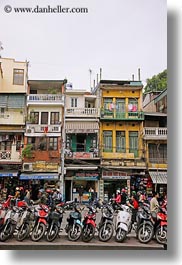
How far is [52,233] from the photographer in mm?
3818

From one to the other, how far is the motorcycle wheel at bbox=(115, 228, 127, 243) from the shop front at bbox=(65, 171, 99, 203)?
57cm

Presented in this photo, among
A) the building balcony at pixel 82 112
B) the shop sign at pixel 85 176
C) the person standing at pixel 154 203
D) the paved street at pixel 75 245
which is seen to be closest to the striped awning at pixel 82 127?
the building balcony at pixel 82 112

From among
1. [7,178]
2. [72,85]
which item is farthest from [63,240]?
[72,85]

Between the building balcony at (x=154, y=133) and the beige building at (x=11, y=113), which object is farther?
the beige building at (x=11, y=113)

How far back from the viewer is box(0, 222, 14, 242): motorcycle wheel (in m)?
3.80

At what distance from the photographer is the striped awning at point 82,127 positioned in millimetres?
4581

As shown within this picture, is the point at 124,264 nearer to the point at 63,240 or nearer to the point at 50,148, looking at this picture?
the point at 63,240

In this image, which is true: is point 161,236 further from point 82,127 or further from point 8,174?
point 8,174

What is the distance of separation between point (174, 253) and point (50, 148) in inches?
80.3

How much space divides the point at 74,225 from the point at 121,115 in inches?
71.0

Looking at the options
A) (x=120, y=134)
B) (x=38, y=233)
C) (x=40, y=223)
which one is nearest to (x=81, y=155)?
(x=120, y=134)

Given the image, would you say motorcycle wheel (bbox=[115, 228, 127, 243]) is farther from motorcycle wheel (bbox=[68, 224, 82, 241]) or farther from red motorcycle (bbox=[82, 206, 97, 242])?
motorcycle wheel (bbox=[68, 224, 82, 241])

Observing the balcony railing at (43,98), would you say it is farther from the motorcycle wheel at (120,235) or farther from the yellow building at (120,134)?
the motorcycle wheel at (120,235)

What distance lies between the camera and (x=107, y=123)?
473 centimetres
